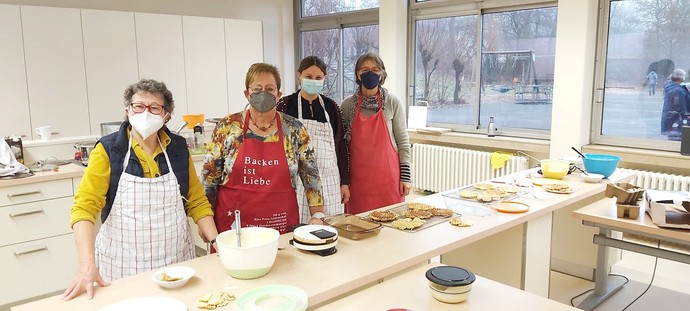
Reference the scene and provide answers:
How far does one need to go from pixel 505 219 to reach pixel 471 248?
0.62 m

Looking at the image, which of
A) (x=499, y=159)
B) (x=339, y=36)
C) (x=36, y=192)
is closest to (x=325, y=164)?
(x=36, y=192)

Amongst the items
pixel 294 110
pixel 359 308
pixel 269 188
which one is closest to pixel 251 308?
pixel 359 308

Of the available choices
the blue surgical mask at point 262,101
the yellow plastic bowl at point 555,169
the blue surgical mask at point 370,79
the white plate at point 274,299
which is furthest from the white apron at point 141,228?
the yellow plastic bowl at point 555,169

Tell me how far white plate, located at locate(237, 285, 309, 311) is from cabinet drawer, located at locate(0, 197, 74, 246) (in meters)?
2.23

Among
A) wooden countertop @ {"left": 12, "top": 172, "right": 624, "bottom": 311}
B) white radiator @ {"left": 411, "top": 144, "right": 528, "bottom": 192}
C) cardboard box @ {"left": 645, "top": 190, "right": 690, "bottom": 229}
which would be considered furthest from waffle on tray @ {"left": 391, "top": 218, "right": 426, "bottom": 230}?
white radiator @ {"left": 411, "top": 144, "right": 528, "bottom": 192}

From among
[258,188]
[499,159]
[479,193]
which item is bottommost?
[499,159]

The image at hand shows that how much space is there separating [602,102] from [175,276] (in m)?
3.97

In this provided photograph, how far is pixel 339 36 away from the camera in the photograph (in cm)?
644

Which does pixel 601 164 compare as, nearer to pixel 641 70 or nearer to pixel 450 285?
pixel 641 70

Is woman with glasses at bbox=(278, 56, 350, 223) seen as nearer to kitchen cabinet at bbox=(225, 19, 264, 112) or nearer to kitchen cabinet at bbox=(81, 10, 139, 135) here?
kitchen cabinet at bbox=(81, 10, 139, 135)

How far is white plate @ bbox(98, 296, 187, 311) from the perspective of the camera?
4.20ft

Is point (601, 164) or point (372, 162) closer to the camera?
point (372, 162)

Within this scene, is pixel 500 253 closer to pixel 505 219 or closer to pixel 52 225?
pixel 505 219

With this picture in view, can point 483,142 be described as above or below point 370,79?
below
